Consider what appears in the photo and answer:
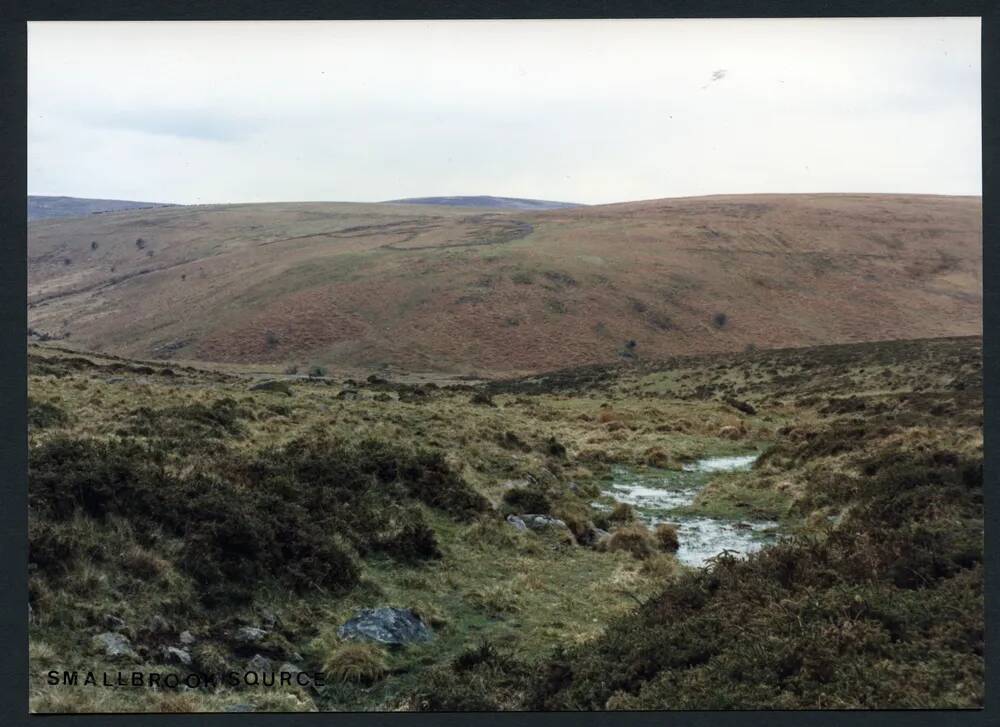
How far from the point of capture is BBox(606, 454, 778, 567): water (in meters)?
13.4

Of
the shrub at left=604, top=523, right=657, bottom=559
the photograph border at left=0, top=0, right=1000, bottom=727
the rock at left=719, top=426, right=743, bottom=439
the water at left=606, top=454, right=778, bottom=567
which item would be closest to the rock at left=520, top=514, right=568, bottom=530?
the shrub at left=604, top=523, right=657, bottom=559

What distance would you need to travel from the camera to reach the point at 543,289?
80062mm

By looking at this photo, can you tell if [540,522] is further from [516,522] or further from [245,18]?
[245,18]

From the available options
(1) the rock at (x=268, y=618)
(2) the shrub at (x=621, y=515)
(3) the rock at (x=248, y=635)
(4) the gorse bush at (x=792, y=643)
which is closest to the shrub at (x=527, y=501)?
(2) the shrub at (x=621, y=515)

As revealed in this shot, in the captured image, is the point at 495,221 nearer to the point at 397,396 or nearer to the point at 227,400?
the point at 397,396

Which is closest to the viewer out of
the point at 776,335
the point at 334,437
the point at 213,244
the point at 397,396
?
the point at 334,437

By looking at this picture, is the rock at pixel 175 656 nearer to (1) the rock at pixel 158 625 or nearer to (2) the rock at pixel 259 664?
(1) the rock at pixel 158 625

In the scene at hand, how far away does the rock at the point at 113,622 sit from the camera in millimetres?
7863

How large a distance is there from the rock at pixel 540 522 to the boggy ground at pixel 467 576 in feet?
0.74

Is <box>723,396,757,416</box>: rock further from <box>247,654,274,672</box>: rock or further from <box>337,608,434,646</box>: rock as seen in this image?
<box>247,654,274,672</box>: rock

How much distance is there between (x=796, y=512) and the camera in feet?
49.3

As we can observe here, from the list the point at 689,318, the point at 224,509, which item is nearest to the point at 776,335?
the point at 689,318

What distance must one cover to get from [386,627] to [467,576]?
2407mm

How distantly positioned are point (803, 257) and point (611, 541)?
95.4 m
